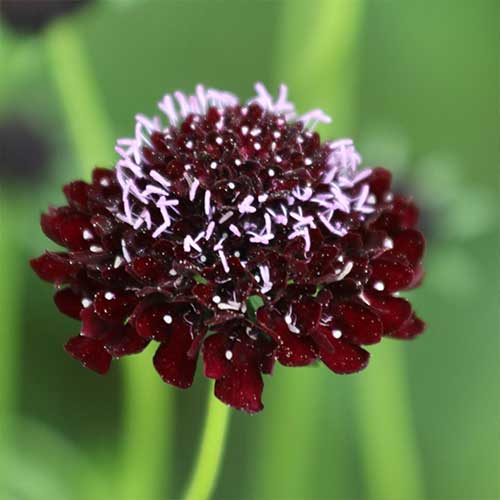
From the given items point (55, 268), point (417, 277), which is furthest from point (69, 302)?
point (417, 277)

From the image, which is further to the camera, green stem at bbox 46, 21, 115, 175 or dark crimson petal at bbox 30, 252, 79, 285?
green stem at bbox 46, 21, 115, 175

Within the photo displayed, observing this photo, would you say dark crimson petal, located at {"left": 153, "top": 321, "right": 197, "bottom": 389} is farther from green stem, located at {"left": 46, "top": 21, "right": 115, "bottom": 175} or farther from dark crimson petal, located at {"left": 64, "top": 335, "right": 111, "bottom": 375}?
green stem, located at {"left": 46, "top": 21, "right": 115, "bottom": 175}

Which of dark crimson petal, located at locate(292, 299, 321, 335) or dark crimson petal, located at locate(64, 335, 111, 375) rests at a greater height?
dark crimson petal, located at locate(292, 299, 321, 335)

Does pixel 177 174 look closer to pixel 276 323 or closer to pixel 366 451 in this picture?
pixel 276 323

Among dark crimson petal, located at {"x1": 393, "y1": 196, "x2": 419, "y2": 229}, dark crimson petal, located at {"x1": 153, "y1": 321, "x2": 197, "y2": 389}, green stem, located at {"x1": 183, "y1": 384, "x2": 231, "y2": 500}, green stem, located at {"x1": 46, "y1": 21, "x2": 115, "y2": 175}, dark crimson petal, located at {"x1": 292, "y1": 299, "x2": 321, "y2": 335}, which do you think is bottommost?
green stem, located at {"x1": 183, "y1": 384, "x2": 231, "y2": 500}

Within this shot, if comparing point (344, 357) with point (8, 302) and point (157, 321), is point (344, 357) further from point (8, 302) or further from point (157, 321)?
point (8, 302)

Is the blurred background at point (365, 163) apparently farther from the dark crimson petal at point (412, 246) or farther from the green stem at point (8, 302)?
the dark crimson petal at point (412, 246)

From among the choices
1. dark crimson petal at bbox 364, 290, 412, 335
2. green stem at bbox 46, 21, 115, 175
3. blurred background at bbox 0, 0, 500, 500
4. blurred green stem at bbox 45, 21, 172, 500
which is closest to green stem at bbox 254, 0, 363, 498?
blurred background at bbox 0, 0, 500, 500

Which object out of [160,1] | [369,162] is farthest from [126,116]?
[369,162]
